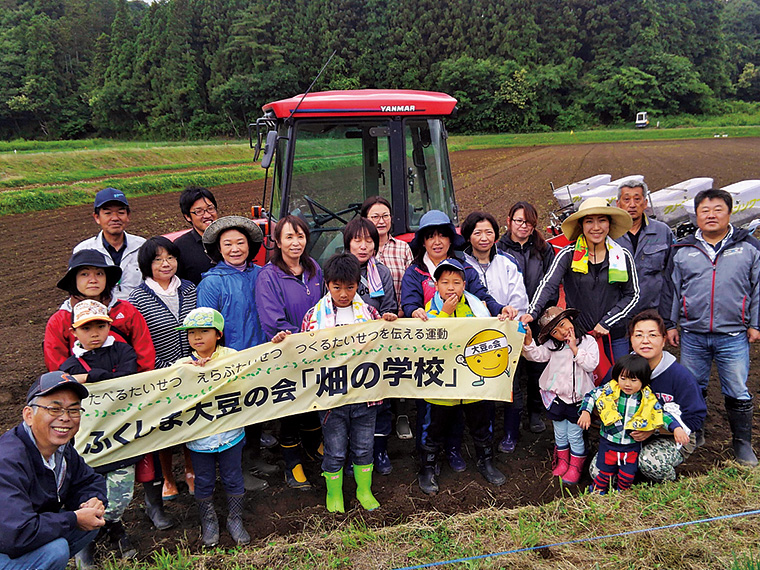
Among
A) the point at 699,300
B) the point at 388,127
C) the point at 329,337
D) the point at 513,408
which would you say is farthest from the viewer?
the point at 388,127

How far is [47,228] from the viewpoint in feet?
44.7

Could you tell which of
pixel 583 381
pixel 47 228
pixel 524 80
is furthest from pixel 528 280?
pixel 524 80

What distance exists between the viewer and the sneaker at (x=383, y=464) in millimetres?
3967

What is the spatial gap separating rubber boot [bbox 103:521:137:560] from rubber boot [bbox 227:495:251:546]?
0.59 metres

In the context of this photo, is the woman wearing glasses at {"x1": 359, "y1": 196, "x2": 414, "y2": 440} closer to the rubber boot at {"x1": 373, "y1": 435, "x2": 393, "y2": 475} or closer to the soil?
the rubber boot at {"x1": 373, "y1": 435, "x2": 393, "y2": 475}

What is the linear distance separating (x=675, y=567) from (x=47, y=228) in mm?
15577

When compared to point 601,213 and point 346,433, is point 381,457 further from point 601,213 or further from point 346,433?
point 601,213

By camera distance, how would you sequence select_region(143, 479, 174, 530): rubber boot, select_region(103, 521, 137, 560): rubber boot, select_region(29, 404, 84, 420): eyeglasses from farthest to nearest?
select_region(143, 479, 174, 530): rubber boot, select_region(103, 521, 137, 560): rubber boot, select_region(29, 404, 84, 420): eyeglasses

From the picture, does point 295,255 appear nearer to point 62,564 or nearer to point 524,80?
point 62,564

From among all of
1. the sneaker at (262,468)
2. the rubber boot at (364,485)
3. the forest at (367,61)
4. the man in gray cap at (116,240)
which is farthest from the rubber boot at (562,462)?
the forest at (367,61)

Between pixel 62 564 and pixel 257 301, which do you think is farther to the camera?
pixel 257 301

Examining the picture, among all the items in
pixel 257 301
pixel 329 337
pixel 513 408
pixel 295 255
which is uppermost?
pixel 295 255

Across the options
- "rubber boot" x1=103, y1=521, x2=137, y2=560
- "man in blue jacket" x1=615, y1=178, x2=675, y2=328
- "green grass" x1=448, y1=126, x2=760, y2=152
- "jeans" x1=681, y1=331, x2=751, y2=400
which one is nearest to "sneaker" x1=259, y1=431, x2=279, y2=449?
"rubber boot" x1=103, y1=521, x2=137, y2=560

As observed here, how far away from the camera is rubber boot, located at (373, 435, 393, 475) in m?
3.97
